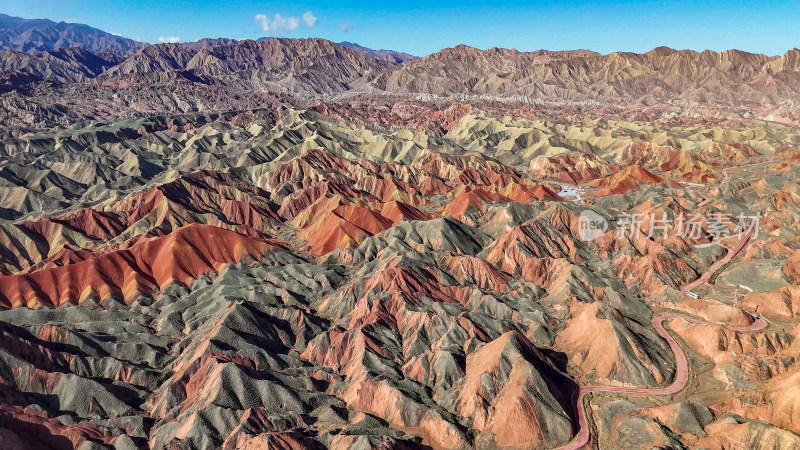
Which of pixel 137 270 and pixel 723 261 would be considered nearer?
pixel 137 270

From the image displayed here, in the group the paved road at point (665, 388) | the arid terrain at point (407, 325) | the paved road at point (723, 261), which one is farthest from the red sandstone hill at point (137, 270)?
the paved road at point (723, 261)

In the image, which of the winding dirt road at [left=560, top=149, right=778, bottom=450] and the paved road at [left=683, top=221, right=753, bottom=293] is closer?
the winding dirt road at [left=560, top=149, right=778, bottom=450]

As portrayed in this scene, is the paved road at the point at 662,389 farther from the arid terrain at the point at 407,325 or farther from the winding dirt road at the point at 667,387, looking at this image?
the arid terrain at the point at 407,325

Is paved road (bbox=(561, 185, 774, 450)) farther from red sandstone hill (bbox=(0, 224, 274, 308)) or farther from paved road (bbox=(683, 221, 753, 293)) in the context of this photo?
red sandstone hill (bbox=(0, 224, 274, 308))

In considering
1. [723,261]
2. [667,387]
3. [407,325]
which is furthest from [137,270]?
[723,261]

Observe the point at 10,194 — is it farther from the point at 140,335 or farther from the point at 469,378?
the point at 469,378

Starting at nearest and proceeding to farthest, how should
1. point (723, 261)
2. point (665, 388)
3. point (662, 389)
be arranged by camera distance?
point (662, 389), point (665, 388), point (723, 261)

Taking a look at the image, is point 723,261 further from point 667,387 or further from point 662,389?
point 662,389

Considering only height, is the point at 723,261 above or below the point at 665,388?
above

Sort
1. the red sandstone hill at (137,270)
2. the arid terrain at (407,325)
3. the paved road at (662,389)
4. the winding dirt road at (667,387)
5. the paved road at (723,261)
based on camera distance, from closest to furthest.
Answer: the arid terrain at (407,325) → the paved road at (662,389) → the winding dirt road at (667,387) → the red sandstone hill at (137,270) → the paved road at (723,261)

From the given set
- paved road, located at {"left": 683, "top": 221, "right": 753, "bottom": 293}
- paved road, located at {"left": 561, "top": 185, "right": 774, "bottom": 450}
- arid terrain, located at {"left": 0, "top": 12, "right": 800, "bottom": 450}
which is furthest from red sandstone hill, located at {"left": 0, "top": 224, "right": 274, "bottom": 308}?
paved road, located at {"left": 683, "top": 221, "right": 753, "bottom": 293}

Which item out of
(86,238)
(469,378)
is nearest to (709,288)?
(469,378)

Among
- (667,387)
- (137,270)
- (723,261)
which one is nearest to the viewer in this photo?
(667,387)
